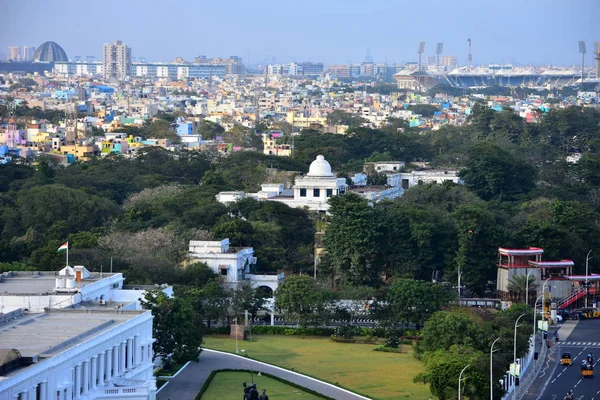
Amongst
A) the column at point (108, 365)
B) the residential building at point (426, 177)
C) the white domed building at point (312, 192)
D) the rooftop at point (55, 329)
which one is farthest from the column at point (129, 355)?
the residential building at point (426, 177)

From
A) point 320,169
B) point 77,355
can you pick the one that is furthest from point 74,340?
point 320,169

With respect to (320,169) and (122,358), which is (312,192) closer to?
(320,169)

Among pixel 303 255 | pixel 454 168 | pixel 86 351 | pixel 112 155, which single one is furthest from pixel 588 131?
pixel 86 351

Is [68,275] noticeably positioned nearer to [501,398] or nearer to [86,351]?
[86,351]

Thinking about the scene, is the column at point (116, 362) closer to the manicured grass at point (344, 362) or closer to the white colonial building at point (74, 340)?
the white colonial building at point (74, 340)

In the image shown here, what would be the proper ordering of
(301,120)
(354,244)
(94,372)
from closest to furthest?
1. (94,372)
2. (354,244)
3. (301,120)

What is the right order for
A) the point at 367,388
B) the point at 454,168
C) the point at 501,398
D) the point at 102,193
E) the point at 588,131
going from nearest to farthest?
the point at 501,398 → the point at 367,388 → the point at 102,193 → the point at 454,168 → the point at 588,131
